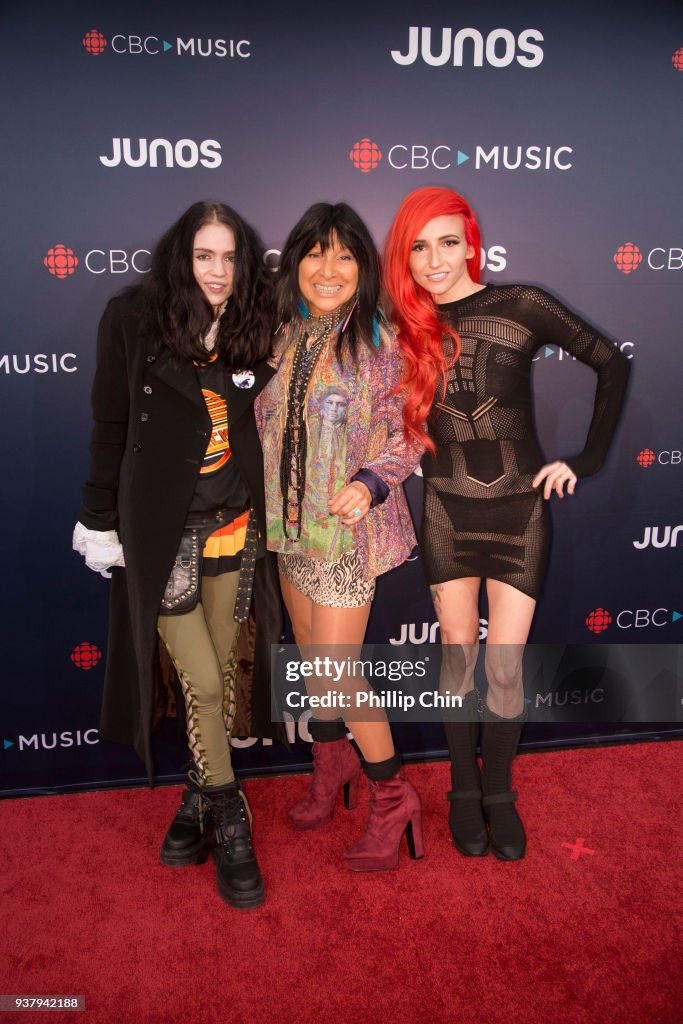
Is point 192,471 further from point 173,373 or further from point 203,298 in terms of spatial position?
point 203,298

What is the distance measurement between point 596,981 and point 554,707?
1237mm

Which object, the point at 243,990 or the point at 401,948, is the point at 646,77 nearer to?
the point at 401,948

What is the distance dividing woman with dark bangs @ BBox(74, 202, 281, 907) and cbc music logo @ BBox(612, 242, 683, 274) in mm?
1354

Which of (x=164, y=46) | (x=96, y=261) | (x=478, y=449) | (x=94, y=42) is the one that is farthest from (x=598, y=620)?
(x=94, y=42)

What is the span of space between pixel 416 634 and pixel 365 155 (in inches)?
68.7

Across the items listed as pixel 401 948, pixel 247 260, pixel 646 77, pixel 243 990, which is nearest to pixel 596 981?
pixel 401 948

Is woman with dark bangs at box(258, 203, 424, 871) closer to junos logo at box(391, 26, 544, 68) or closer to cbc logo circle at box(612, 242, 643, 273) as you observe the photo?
junos logo at box(391, 26, 544, 68)

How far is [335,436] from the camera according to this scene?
7.66 ft

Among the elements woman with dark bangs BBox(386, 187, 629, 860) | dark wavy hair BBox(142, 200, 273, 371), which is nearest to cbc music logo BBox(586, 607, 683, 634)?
woman with dark bangs BBox(386, 187, 629, 860)

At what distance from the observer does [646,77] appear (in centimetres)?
276

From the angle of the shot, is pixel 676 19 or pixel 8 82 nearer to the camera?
pixel 8 82

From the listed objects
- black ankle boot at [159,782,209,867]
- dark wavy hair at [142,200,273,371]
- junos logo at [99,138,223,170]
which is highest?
junos logo at [99,138,223,170]

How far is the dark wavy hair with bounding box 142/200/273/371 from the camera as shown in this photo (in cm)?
222

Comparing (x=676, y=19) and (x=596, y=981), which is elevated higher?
(x=676, y=19)
